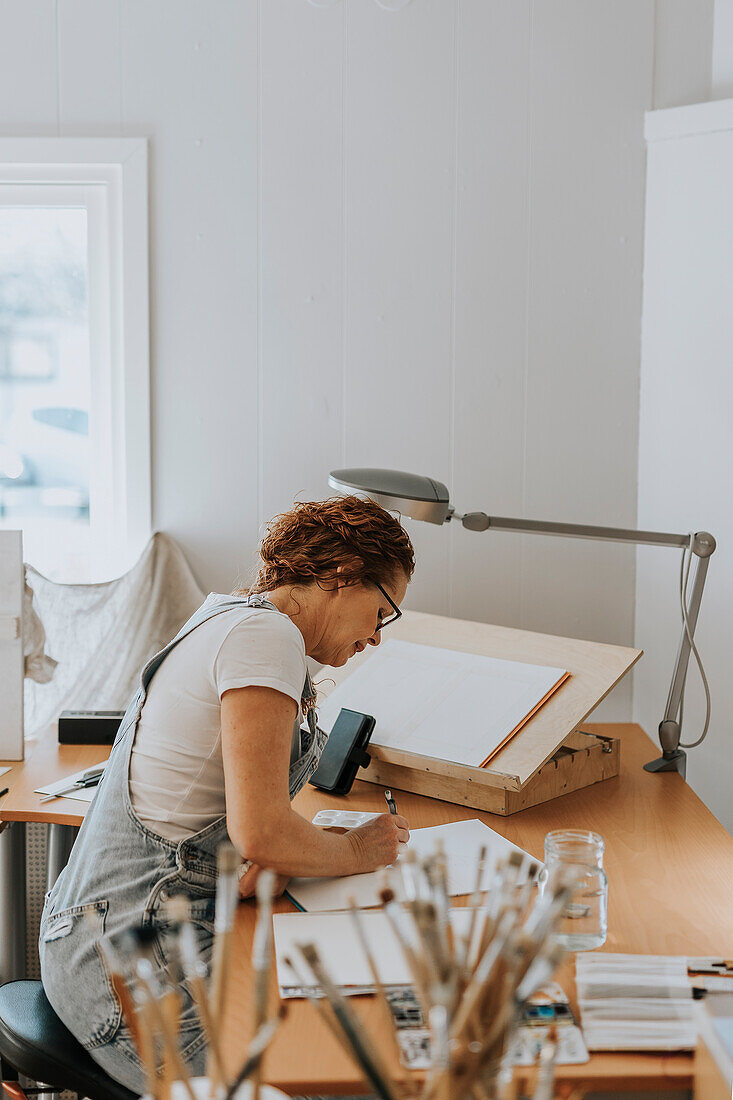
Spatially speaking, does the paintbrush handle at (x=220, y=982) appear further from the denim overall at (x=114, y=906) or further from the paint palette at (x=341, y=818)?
the paint palette at (x=341, y=818)

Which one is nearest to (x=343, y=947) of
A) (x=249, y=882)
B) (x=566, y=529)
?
(x=249, y=882)

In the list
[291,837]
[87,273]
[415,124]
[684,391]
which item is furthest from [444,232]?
[291,837]

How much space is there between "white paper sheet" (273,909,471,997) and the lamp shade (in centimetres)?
81

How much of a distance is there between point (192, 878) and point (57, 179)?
1790mm

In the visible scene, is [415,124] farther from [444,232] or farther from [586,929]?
[586,929]

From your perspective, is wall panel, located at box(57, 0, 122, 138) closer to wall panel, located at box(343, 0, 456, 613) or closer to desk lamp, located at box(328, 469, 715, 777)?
wall panel, located at box(343, 0, 456, 613)

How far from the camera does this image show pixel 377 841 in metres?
1.45

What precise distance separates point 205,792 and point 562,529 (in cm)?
96

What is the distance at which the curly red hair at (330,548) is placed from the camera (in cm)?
148

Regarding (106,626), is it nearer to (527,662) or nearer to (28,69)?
(527,662)

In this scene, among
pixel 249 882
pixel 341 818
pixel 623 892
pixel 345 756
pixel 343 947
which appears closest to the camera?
pixel 343 947

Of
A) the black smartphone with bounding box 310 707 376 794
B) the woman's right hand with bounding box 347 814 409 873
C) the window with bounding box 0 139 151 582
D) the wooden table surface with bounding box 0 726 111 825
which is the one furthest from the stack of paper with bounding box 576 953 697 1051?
the window with bounding box 0 139 151 582

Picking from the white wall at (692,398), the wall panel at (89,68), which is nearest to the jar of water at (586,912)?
the white wall at (692,398)

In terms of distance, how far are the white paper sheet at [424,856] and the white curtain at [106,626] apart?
39.7 inches
